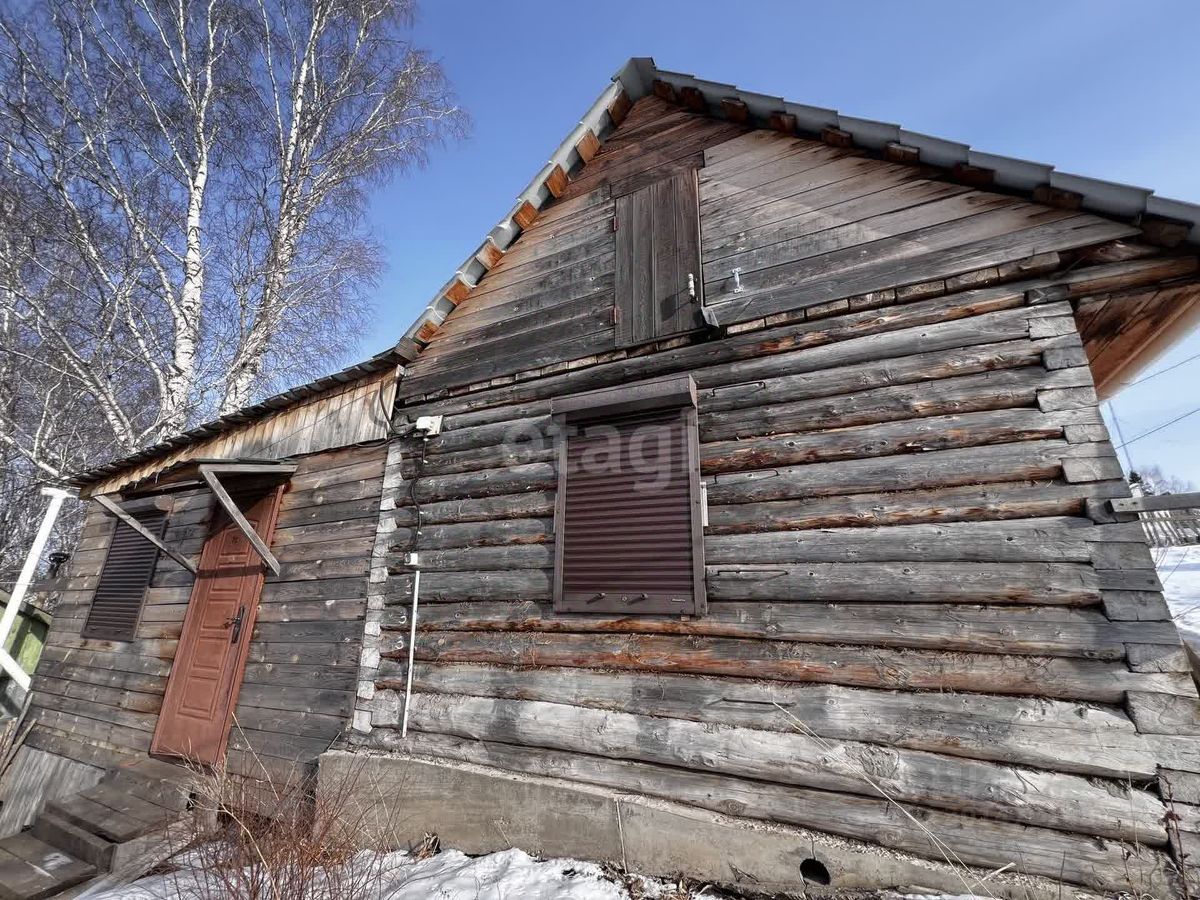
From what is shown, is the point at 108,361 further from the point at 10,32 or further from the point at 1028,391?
the point at 1028,391

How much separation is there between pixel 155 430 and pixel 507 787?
11.5 m

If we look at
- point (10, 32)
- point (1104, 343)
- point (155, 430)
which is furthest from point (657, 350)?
point (10, 32)

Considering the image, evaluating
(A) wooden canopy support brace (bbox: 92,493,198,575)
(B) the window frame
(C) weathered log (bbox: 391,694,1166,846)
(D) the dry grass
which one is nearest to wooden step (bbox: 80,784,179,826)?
(D) the dry grass

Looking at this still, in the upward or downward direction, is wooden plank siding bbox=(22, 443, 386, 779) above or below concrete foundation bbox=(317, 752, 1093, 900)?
above

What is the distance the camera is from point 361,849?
13.6 ft

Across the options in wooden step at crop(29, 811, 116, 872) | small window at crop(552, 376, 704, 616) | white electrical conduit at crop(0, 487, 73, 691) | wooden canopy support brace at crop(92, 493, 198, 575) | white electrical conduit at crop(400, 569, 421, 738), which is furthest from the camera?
white electrical conduit at crop(0, 487, 73, 691)

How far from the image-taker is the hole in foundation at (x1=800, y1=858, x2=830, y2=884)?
10.0ft

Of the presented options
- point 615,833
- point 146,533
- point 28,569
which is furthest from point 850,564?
point 28,569

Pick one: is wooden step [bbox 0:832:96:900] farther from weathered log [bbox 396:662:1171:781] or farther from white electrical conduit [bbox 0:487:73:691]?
weathered log [bbox 396:662:1171:781]

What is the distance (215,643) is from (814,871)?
22.7 feet

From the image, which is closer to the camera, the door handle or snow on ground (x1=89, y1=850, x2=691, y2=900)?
snow on ground (x1=89, y1=850, x2=691, y2=900)

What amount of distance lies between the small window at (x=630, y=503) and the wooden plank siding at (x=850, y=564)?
0.53 ft

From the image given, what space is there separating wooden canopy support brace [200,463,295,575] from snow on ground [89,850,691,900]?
3032mm

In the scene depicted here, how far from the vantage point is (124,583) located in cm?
808
